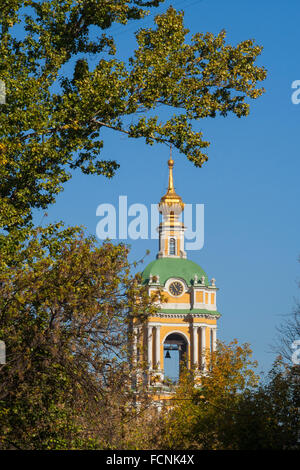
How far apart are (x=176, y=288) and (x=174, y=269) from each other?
1572 mm

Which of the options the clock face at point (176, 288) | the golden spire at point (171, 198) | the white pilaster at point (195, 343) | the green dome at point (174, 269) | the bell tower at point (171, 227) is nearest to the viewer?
the white pilaster at point (195, 343)

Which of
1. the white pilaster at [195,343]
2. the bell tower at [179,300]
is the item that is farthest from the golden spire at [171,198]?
the white pilaster at [195,343]

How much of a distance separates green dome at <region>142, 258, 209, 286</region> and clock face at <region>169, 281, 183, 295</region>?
581 mm

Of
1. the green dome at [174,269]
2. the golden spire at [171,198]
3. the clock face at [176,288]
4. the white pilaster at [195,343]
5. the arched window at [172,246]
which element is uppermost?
the golden spire at [171,198]

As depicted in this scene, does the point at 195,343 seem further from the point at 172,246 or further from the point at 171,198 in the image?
the point at 171,198

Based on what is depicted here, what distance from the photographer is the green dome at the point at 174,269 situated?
71562mm

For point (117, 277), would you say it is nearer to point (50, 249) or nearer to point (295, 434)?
point (50, 249)

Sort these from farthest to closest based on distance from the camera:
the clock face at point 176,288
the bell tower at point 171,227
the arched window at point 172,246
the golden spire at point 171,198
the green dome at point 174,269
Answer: the golden spire at point 171,198 → the arched window at point 172,246 → the bell tower at point 171,227 → the clock face at point 176,288 → the green dome at point 174,269

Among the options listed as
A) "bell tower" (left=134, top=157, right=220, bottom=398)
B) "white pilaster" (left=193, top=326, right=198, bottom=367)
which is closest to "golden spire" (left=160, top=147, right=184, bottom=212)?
"bell tower" (left=134, top=157, right=220, bottom=398)

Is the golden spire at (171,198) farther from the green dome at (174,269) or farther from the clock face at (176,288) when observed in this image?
the clock face at (176,288)

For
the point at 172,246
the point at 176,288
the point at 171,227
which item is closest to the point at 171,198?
the point at 171,227

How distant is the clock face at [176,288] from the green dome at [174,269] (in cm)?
58

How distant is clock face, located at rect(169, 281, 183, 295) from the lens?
2822 inches
